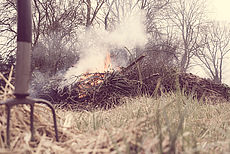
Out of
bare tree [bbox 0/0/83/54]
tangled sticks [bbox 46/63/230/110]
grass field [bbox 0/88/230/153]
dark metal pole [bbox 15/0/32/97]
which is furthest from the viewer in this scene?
bare tree [bbox 0/0/83/54]

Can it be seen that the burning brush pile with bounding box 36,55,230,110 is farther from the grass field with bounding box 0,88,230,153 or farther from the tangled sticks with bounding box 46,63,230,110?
the grass field with bounding box 0,88,230,153

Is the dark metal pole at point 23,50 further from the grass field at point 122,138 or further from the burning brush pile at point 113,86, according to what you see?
the burning brush pile at point 113,86

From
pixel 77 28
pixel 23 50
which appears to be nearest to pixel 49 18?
pixel 77 28

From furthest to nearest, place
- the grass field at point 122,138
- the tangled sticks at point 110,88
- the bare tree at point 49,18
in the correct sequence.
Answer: the bare tree at point 49,18, the tangled sticks at point 110,88, the grass field at point 122,138

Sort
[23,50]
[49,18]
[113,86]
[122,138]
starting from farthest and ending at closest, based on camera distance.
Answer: [49,18], [113,86], [23,50], [122,138]

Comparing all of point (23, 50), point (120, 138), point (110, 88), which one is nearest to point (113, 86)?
point (110, 88)

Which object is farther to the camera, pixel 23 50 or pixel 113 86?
pixel 113 86

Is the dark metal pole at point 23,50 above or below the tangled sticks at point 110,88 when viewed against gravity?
above

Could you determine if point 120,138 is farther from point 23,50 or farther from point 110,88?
point 110,88

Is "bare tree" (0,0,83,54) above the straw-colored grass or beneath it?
above

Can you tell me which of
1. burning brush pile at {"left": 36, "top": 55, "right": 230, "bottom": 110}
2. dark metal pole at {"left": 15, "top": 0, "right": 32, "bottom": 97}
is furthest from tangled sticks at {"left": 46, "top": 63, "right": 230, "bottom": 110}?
dark metal pole at {"left": 15, "top": 0, "right": 32, "bottom": 97}

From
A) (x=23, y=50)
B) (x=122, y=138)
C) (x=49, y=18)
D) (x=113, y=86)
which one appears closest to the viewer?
(x=122, y=138)

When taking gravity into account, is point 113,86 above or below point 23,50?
below

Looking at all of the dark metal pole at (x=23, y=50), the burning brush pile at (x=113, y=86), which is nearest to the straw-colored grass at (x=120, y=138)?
the dark metal pole at (x=23, y=50)
